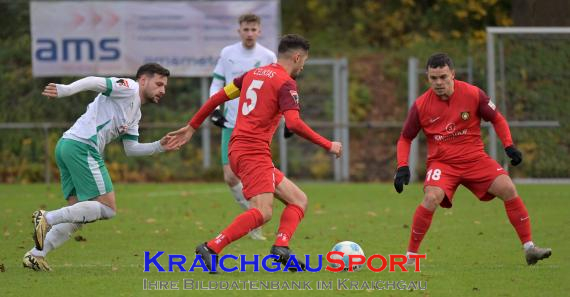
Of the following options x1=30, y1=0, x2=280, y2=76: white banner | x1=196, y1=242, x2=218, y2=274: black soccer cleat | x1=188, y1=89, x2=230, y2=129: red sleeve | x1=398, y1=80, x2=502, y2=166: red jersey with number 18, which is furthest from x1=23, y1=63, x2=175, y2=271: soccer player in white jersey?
x1=30, y1=0, x2=280, y2=76: white banner

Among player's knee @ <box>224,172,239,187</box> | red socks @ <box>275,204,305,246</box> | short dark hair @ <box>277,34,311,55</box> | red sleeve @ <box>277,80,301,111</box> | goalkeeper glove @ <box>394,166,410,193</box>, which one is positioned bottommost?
player's knee @ <box>224,172,239,187</box>

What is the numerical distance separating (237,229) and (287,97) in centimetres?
106

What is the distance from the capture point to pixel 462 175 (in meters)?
8.56

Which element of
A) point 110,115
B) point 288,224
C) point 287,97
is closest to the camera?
point 287,97

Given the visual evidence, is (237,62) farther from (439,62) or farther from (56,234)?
(56,234)

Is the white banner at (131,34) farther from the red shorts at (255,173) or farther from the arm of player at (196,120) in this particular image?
the red shorts at (255,173)

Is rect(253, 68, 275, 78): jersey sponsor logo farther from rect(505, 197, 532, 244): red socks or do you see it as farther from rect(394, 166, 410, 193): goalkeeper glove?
rect(505, 197, 532, 244): red socks

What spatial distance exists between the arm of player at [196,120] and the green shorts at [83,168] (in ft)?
1.98

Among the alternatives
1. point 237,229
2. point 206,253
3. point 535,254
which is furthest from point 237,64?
point 535,254

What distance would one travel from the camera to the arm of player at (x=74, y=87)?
7.92 meters

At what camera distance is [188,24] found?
61.1 feet

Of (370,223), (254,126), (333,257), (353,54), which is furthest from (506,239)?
(353,54)

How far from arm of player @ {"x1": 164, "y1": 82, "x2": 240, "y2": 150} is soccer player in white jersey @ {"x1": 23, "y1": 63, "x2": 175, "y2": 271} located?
9 centimetres

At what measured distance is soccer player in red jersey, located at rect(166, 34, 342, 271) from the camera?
7.86m
